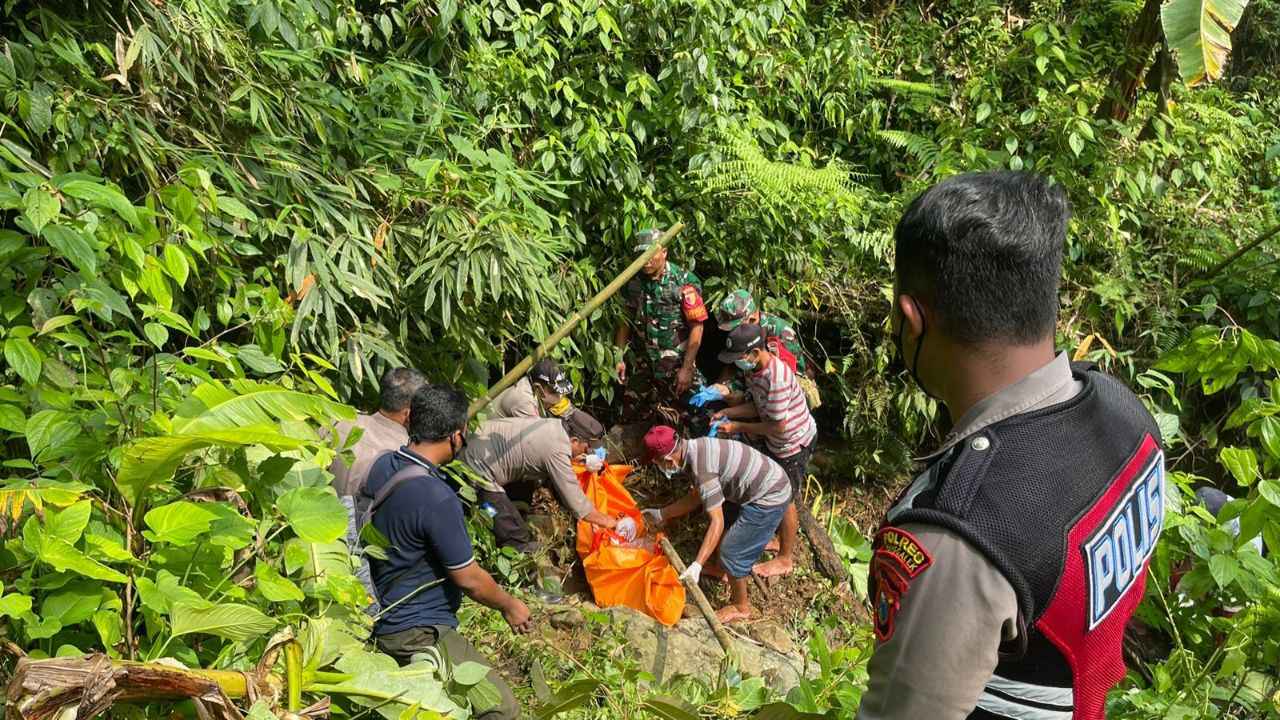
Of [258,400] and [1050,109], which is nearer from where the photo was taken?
[258,400]

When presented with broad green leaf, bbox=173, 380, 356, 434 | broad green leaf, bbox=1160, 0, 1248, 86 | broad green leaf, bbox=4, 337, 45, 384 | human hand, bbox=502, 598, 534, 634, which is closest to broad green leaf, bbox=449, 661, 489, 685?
broad green leaf, bbox=173, 380, 356, 434

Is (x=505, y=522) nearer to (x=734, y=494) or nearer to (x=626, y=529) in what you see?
(x=626, y=529)

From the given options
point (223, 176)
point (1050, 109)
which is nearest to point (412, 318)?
point (223, 176)

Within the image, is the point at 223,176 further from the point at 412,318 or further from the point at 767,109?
the point at 767,109

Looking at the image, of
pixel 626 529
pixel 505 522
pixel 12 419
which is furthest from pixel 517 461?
pixel 12 419

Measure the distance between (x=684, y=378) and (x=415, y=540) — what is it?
3.42m

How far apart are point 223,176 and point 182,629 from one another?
8.63 ft

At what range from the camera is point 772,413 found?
218 inches

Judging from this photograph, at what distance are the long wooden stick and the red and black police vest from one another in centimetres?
334

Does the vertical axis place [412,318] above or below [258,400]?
below

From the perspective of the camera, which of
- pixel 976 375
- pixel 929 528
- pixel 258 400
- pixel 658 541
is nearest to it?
pixel 929 528

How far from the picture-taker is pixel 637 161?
242 inches

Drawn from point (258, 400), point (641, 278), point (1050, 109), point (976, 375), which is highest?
point (976, 375)

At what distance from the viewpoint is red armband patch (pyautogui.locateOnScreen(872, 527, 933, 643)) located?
1236 mm
